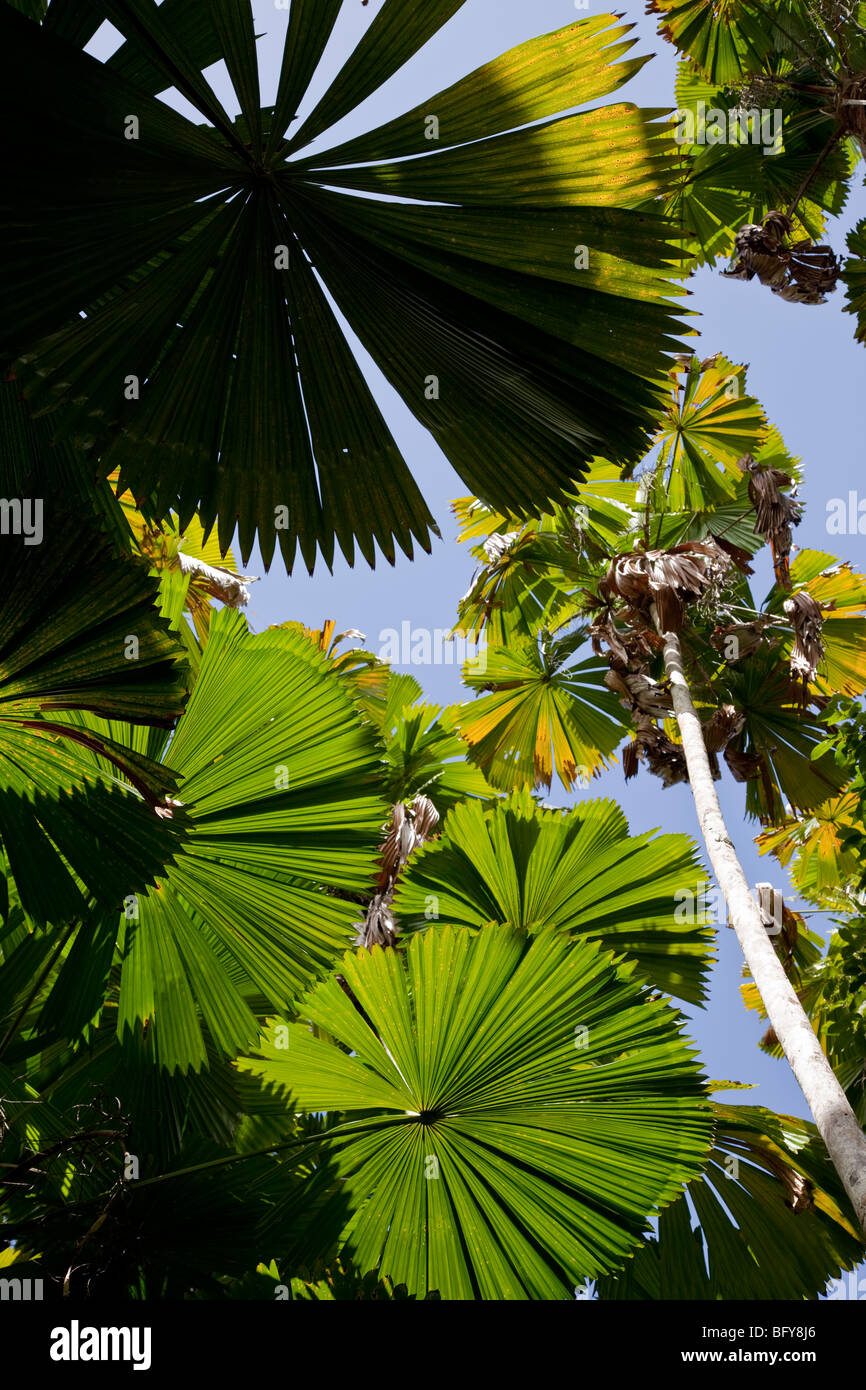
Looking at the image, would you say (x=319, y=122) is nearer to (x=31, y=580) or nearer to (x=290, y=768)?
(x=31, y=580)

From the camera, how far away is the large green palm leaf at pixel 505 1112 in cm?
197

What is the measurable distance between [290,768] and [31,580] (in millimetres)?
700

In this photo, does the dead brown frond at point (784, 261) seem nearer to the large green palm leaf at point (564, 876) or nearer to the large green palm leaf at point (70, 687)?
the large green palm leaf at point (564, 876)

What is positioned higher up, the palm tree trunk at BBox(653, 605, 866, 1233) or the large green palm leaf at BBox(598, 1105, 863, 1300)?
the palm tree trunk at BBox(653, 605, 866, 1233)

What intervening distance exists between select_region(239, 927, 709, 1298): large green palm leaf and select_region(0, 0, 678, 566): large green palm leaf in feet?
3.40

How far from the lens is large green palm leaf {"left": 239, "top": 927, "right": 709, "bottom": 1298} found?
197 centimetres

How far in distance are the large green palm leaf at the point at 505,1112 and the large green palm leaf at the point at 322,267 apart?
3.40ft

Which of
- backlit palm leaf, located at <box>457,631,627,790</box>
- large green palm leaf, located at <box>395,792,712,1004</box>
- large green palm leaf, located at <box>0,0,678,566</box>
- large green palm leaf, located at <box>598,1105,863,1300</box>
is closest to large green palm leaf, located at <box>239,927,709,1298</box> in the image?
large green palm leaf, located at <box>395,792,712,1004</box>

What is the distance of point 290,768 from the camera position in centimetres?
197

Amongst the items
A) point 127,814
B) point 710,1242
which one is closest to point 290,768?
point 127,814

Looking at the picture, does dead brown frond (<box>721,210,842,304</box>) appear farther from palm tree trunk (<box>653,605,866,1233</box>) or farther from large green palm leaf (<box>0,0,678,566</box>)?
large green palm leaf (<box>0,0,678,566</box>)

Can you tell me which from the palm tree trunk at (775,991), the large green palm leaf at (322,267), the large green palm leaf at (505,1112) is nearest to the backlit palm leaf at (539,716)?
the palm tree trunk at (775,991)

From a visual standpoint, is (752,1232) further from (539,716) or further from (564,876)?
(539,716)

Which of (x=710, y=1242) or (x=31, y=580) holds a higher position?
(x=31, y=580)
